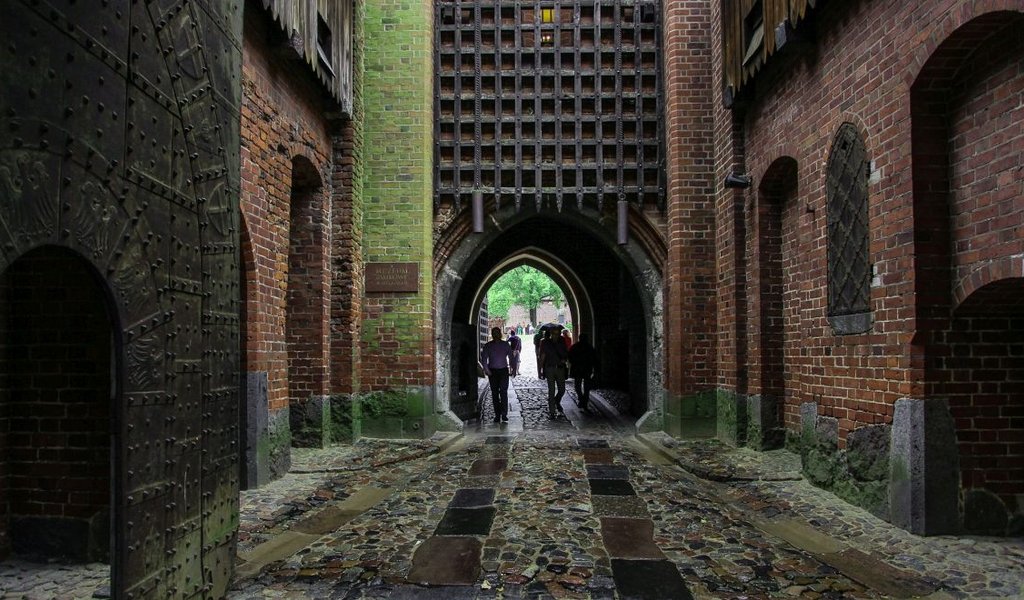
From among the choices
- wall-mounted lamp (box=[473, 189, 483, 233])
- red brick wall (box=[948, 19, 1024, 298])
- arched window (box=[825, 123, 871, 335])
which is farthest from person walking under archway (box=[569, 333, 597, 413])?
red brick wall (box=[948, 19, 1024, 298])

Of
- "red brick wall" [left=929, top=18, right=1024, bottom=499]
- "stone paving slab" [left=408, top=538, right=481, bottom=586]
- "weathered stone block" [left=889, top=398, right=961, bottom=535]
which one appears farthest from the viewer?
"weathered stone block" [left=889, top=398, right=961, bottom=535]

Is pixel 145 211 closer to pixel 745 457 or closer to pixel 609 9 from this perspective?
pixel 745 457

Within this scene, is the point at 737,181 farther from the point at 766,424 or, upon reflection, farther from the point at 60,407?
the point at 60,407

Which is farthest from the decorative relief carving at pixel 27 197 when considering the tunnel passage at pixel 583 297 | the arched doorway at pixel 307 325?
the tunnel passage at pixel 583 297

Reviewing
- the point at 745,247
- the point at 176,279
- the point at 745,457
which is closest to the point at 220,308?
the point at 176,279

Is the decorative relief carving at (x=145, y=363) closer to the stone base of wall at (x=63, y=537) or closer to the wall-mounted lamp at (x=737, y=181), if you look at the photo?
the stone base of wall at (x=63, y=537)

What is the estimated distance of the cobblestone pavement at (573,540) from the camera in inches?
132

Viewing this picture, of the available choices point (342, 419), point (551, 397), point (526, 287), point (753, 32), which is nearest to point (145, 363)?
point (342, 419)

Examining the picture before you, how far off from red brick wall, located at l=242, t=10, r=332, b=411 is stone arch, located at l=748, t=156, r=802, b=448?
4.75 meters

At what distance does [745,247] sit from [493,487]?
159 inches

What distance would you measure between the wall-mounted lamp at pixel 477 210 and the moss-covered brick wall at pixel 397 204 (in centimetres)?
58

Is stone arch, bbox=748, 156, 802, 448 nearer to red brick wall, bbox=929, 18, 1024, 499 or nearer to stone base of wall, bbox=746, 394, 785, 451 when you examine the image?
stone base of wall, bbox=746, 394, 785, 451

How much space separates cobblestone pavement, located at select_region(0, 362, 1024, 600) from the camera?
11.0ft

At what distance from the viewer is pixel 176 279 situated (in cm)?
272
